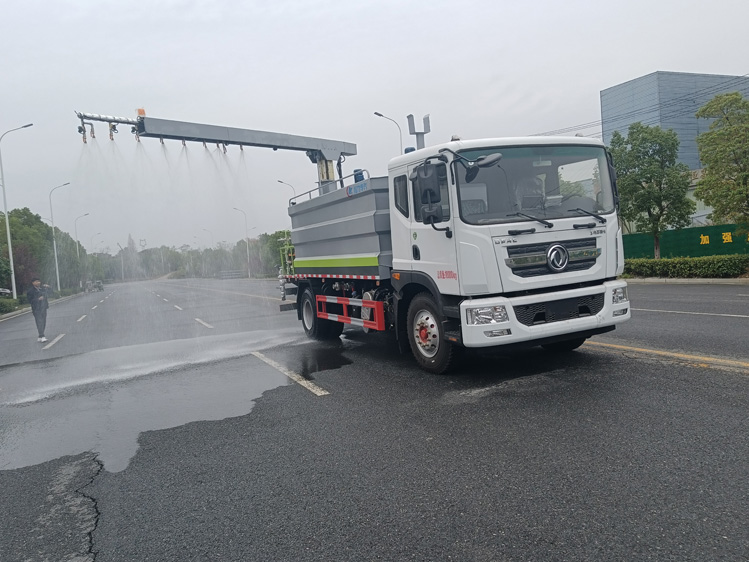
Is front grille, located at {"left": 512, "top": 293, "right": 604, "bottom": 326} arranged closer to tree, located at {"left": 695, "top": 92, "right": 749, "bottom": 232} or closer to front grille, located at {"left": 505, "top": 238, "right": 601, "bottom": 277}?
front grille, located at {"left": 505, "top": 238, "right": 601, "bottom": 277}

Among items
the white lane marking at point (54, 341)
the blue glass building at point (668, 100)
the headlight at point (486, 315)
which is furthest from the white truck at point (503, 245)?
the blue glass building at point (668, 100)

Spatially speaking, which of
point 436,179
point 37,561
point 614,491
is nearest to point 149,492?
point 37,561

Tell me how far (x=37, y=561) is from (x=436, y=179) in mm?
4653

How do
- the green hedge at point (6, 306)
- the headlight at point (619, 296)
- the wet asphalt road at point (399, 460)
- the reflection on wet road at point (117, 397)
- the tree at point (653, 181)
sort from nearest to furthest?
the wet asphalt road at point (399, 460) < the reflection on wet road at point (117, 397) < the headlight at point (619, 296) < the tree at point (653, 181) < the green hedge at point (6, 306)

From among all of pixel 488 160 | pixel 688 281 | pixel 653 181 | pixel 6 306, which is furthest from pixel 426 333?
pixel 6 306

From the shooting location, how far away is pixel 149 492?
4.01 m

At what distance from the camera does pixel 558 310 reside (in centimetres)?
606

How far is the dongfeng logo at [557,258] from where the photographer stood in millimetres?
5965

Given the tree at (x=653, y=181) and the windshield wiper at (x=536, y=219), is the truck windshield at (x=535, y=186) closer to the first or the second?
the windshield wiper at (x=536, y=219)

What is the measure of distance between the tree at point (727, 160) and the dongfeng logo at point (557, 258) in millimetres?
15438

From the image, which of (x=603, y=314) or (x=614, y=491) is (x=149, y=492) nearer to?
(x=614, y=491)

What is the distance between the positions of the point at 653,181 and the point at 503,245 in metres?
19.7

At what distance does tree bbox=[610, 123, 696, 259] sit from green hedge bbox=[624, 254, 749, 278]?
1.60 m

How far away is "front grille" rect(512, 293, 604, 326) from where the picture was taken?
19.4 feet
